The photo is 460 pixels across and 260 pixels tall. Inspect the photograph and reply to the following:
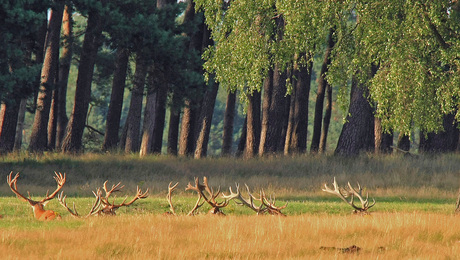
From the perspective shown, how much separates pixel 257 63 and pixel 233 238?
9224 mm

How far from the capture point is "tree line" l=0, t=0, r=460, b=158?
15560 mm

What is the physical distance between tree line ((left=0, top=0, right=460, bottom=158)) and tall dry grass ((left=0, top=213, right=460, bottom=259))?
5.03 meters

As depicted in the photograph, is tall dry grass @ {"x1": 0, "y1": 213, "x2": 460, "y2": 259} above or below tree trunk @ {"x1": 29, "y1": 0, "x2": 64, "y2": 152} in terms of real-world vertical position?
below

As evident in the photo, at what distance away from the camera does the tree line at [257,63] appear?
1556 centimetres

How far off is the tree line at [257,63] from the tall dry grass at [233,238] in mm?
5033

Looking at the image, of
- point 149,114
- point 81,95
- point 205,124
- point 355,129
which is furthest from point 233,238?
point 205,124

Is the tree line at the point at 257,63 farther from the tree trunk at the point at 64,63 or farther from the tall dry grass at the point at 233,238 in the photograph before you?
the tall dry grass at the point at 233,238

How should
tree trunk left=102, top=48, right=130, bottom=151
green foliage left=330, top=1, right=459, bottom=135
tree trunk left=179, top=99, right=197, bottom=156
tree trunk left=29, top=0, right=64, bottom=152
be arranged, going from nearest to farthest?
green foliage left=330, top=1, right=459, bottom=135, tree trunk left=29, top=0, right=64, bottom=152, tree trunk left=179, top=99, right=197, bottom=156, tree trunk left=102, top=48, right=130, bottom=151

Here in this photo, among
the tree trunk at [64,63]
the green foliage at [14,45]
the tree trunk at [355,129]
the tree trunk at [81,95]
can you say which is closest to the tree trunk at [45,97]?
the tree trunk at [81,95]

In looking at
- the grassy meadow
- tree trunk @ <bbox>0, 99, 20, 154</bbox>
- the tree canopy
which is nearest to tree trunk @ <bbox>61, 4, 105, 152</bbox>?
tree trunk @ <bbox>0, 99, 20, 154</bbox>

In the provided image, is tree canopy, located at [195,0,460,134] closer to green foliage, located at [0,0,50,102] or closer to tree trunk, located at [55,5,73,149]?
green foliage, located at [0,0,50,102]

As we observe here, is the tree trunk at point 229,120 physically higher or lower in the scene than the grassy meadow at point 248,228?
higher

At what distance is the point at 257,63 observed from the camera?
18.3m

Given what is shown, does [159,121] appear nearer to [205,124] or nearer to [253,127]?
[205,124]
